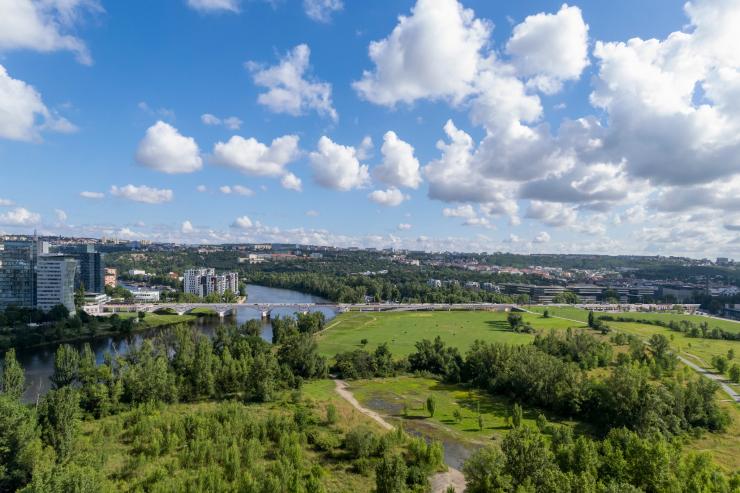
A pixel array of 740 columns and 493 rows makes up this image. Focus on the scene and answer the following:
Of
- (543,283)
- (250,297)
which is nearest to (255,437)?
(250,297)

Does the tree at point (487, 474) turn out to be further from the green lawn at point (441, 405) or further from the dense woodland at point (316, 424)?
the green lawn at point (441, 405)

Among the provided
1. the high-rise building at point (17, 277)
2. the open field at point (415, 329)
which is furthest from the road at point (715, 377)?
the high-rise building at point (17, 277)

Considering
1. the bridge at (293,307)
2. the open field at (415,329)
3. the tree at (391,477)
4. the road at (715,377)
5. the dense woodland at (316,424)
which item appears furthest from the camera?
the bridge at (293,307)

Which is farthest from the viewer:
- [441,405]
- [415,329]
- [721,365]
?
[415,329]

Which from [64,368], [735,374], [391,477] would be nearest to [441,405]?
[391,477]

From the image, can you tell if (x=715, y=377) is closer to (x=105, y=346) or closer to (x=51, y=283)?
(x=105, y=346)

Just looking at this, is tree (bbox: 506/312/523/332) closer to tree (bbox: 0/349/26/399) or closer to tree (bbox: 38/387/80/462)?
tree (bbox: 38/387/80/462)

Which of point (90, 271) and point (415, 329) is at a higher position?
point (90, 271)
